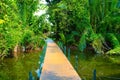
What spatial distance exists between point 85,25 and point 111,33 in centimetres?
298

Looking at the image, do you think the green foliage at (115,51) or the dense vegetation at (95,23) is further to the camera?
the dense vegetation at (95,23)

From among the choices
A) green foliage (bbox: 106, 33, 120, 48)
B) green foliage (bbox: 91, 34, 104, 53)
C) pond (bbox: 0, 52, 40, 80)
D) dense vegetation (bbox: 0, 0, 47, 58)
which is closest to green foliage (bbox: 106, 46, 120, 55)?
green foliage (bbox: 106, 33, 120, 48)

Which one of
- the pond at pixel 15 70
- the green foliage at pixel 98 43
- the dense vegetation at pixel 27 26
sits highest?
the dense vegetation at pixel 27 26

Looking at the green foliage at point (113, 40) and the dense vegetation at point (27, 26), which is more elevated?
the dense vegetation at point (27, 26)

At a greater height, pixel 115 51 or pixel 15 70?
pixel 15 70

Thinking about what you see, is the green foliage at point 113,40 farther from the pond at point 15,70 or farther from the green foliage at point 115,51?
the pond at point 15,70

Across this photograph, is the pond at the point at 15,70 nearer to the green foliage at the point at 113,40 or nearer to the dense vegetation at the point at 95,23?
the dense vegetation at the point at 95,23

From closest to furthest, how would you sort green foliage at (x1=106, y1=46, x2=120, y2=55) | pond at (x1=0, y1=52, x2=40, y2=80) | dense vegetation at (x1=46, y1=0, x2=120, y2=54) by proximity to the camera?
pond at (x1=0, y1=52, x2=40, y2=80) < green foliage at (x1=106, y1=46, x2=120, y2=55) < dense vegetation at (x1=46, y1=0, x2=120, y2=54)

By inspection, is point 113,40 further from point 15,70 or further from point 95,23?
point 15,70

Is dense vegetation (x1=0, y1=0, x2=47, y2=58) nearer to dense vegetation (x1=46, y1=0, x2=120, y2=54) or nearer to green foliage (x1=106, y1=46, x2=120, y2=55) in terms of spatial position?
dense vegetation (x1=46, y1=0, x2=120, y2=54)

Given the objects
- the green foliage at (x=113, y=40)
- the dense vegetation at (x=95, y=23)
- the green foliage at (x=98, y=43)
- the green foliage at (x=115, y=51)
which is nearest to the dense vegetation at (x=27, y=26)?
the dense vegetation at (x=95, y=23)

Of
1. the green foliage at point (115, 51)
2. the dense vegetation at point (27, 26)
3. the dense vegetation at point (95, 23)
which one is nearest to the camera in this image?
the dense vegetation at point (27, 26)

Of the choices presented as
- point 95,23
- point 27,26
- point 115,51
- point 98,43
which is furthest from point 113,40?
point 27,26

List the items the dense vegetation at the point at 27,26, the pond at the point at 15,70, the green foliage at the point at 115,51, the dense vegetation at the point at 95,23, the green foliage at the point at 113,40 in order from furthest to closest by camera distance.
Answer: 1. the dense vegetation at the point at 95,23
2. the green foliage at the point at 113,40
3. the green foliage at the point at 115,51
4. the dense vegetation at the point at 27,26
5. the pond at the point at 15,70
